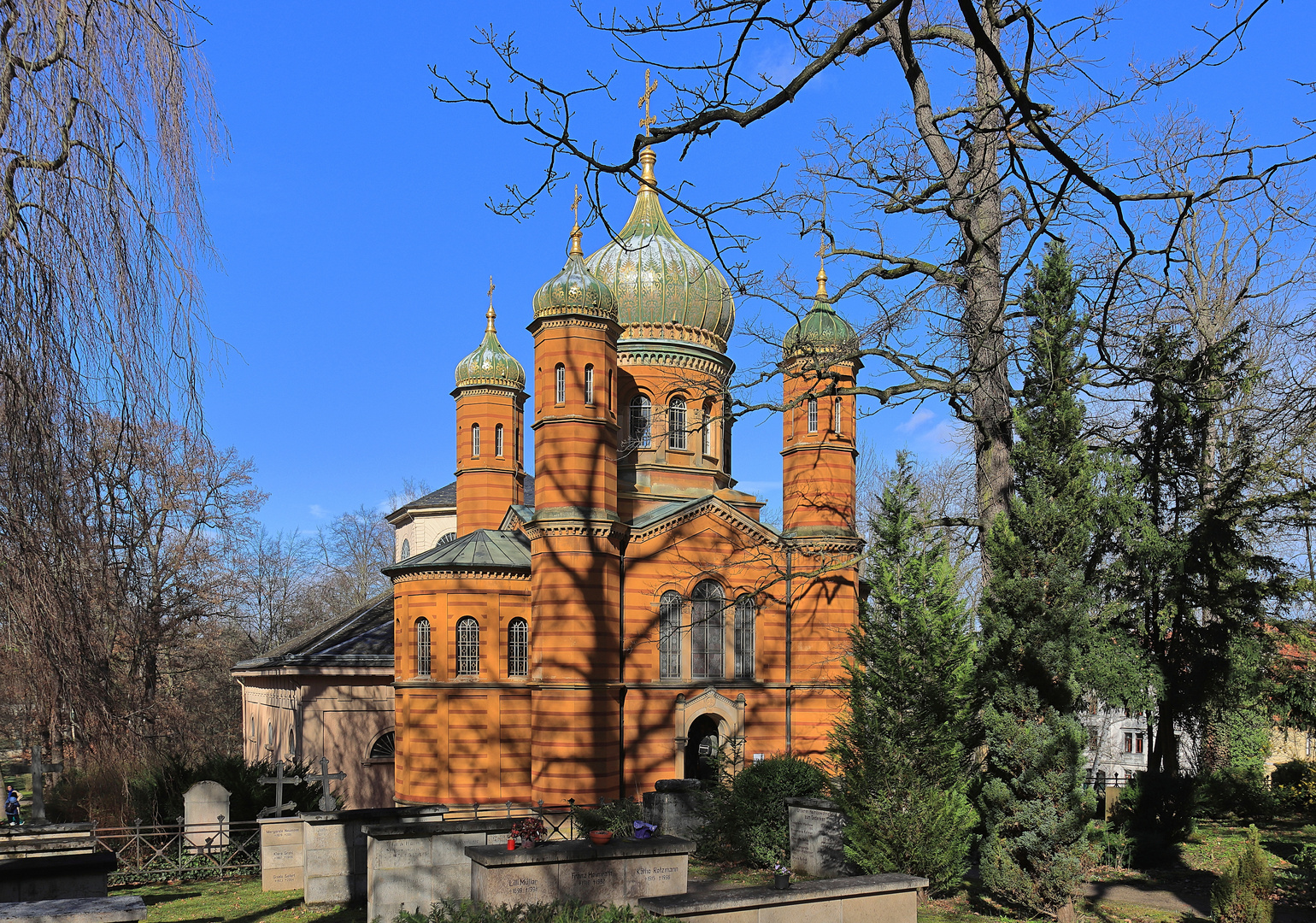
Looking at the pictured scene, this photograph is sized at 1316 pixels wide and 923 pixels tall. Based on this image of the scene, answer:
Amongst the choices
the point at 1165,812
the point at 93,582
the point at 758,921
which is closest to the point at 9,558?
the point at 93,582

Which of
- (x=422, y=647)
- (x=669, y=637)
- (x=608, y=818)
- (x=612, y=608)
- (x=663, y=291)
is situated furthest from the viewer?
(x=663, y=291)

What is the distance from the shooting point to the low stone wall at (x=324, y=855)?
13742mm

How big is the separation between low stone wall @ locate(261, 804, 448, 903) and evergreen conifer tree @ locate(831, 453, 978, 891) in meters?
6.71

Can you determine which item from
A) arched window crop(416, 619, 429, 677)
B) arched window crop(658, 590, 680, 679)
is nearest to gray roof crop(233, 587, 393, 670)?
arched window crop(416, 619, 429, 677)

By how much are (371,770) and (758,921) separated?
2310 centimetres

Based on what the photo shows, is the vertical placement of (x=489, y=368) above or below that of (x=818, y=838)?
above

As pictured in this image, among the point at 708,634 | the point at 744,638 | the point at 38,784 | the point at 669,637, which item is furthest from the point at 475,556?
the point at 38,784

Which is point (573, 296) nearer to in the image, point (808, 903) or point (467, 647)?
point (467, 647)

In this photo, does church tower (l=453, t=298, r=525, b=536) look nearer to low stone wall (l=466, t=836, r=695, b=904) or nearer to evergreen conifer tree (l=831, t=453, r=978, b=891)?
evergreen conifer tree (l=831, t=453, r=978, b=891)

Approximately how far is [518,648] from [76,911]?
2090cm

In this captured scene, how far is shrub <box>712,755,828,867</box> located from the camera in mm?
16797

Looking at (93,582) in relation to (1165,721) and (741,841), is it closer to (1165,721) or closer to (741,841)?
(741,841)

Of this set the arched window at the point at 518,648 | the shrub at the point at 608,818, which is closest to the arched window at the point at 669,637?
the arched window at the point at 518,648

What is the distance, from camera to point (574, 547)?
25.3 m
